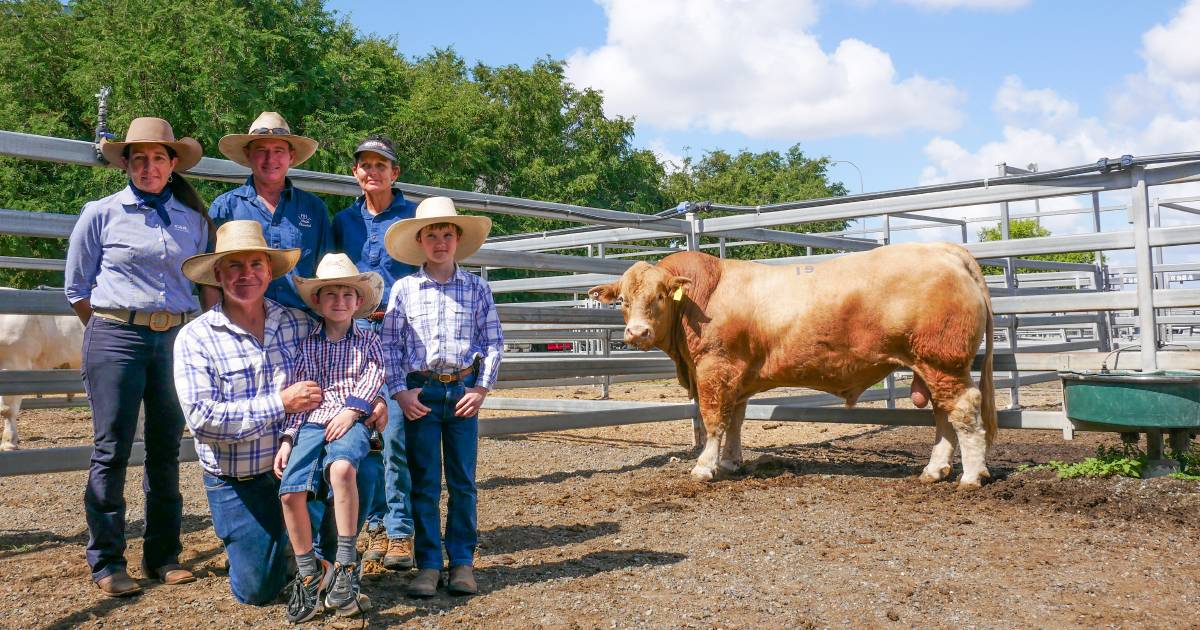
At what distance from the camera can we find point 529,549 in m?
4.27

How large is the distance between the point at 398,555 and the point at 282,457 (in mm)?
797

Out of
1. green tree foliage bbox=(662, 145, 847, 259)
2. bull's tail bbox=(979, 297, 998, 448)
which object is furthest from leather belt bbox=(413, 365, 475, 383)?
green tree foliage bbox=(662, 145, 847, 259)

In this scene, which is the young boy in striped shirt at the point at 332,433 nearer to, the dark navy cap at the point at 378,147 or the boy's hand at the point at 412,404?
the boy's hand at the point at 412,404

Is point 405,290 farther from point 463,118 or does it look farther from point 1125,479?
point 463,118

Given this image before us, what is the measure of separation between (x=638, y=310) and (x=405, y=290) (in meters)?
2.44

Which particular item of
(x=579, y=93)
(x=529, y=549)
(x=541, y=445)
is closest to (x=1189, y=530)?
(x=529, y=549)

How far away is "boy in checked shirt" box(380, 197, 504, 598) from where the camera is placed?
3.63m

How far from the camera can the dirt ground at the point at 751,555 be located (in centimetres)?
323

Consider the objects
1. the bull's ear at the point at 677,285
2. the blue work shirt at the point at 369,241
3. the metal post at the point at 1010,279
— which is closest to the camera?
the blue work shirt at the point at 369,241

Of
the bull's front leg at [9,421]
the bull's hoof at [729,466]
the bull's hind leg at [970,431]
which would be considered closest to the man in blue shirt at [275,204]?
the bull's hoof at [729,466]

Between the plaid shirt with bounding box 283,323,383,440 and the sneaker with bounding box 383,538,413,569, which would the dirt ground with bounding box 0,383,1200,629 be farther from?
the plaid shirt with bounding box 283,323,383,440

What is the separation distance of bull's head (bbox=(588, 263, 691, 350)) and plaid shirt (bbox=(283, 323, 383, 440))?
8.52 feet

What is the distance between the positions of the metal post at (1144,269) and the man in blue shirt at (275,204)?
4553 mm

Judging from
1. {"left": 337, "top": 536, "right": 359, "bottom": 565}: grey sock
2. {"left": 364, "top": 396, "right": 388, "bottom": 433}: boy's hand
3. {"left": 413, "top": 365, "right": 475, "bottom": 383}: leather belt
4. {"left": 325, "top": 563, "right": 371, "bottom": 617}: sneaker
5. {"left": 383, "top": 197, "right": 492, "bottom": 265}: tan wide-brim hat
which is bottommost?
{"left": 325, "top": 563, "right": 371, "bottom": 617}: sneaker
